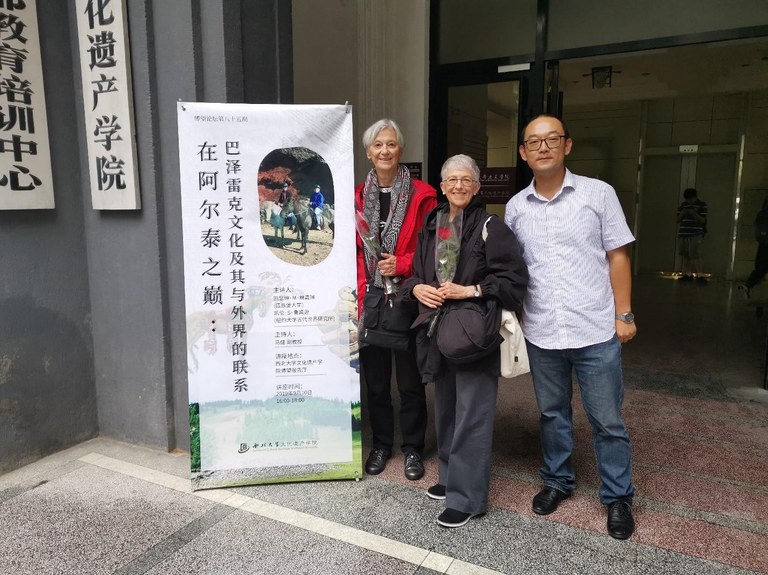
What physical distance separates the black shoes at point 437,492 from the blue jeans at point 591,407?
55cm

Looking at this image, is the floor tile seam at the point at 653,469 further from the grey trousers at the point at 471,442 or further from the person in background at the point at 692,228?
the person in background at the point at 692,228

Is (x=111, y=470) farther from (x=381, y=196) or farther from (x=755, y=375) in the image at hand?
(x=755, y=375)

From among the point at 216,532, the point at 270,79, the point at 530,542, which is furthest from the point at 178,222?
the point at 530,542

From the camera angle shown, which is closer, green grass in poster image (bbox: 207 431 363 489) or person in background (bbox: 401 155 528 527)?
person in background (bbox: 401 155 528 527)

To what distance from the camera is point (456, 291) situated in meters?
2.52

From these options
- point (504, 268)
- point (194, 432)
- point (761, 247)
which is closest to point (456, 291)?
point (504, 268)

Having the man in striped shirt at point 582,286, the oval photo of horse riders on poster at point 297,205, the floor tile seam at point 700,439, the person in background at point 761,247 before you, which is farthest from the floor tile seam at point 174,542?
the person in background at point 761,247

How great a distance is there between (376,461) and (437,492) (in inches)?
18.0

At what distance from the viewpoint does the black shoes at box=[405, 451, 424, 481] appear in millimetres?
3062

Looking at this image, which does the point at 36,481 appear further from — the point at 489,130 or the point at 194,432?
the point at 489,130

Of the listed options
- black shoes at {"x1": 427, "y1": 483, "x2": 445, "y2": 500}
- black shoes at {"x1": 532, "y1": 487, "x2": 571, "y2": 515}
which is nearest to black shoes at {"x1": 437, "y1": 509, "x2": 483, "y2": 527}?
black shoes at {"x1": 427, "y1": 483, "x2": 445, "y2": 500}

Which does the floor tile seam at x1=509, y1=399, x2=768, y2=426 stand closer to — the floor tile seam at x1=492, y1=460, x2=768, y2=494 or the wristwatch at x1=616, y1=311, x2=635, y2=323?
the floor tile seam at x1=492, y1=460, x2=768, y2=494

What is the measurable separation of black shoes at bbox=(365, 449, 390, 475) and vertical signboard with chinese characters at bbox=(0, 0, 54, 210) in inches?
95.6

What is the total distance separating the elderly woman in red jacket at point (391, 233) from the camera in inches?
114
